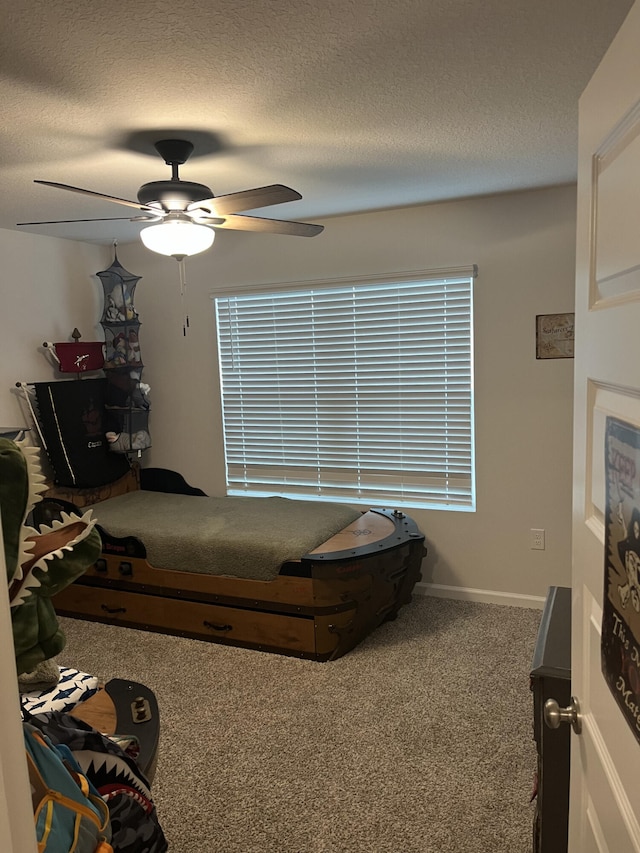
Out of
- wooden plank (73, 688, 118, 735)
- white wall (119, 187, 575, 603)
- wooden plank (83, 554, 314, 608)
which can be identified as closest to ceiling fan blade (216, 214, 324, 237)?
white wall (119, 187, 575, 603)

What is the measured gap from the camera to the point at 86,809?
936mm

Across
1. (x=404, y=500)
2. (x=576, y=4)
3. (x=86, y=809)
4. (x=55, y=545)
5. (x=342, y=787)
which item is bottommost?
(x=342, y=787)

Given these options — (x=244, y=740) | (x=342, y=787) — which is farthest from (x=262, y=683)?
(x=342, y=787)

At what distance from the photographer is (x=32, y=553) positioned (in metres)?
0.81

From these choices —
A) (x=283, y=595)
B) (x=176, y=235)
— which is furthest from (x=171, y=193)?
(x=283, y=595)

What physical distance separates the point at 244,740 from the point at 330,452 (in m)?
2.03

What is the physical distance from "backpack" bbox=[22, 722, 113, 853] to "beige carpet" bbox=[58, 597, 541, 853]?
135 centimetres

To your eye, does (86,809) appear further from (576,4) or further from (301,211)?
(301,211)

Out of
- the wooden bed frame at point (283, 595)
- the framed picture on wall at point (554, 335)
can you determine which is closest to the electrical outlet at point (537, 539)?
the wooden bed frame at point (283, 595)

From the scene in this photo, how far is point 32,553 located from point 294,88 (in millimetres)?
1665

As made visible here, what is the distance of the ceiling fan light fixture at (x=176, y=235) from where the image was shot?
2324 mm

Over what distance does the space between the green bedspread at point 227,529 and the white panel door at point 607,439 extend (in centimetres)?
221

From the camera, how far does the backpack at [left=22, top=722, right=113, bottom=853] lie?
85cm

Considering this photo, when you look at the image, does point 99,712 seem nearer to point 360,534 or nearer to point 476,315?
point 360,534
